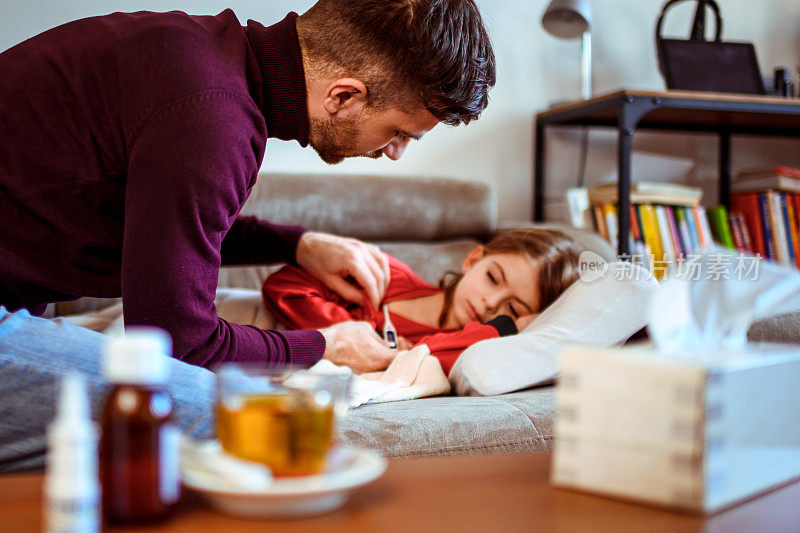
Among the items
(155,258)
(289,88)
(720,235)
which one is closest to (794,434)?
(155,258)

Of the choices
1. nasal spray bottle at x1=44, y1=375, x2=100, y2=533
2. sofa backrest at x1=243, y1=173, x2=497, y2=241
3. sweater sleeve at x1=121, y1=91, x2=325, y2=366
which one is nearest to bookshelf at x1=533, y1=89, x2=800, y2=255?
sofa backrest at x1=243, y1=173, x2=497, y2=241

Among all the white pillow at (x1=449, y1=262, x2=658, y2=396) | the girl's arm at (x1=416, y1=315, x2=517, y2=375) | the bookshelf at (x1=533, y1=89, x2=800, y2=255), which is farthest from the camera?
the bookshelf at (x1=533, y1=89, x2=800, y2=255)

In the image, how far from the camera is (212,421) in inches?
36.4

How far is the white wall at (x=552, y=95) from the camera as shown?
2.65m

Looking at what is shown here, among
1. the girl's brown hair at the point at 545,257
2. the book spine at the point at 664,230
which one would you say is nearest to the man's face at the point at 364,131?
the girl's brown hair at the point at 545,257

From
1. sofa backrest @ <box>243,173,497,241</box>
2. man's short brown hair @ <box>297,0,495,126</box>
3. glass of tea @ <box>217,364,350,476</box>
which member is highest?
Answer: man's short brown hair @ <box>297,0,495,126</box>

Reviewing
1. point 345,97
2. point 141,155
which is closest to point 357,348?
point 345,97

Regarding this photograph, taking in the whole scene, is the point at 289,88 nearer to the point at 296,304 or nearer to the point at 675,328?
the point at 296,304

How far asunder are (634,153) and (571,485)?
2528mm

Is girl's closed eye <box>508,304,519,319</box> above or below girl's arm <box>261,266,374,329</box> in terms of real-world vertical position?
below

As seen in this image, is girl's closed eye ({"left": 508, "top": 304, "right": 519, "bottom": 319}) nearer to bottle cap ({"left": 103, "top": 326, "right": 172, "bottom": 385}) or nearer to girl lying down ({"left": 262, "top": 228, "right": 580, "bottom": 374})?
girl lying down ({"left": 262, "top": 228, "right": 580, "bottom": 374})

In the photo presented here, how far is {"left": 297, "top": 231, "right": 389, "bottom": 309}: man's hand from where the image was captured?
156 centimetres

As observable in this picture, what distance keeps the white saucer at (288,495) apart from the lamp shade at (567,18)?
214cm

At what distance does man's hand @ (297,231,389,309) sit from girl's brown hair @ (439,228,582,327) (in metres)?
0.19
